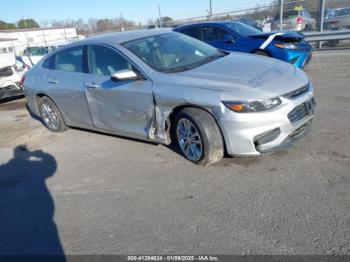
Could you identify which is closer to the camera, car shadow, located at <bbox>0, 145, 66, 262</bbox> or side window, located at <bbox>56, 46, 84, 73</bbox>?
car shadow, located at <bbox>0, 145, 66, 262</bbox>

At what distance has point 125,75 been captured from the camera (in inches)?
151

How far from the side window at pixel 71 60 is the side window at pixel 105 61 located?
281mm

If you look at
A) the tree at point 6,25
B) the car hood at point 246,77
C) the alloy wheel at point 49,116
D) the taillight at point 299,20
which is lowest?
the alloy wheel at point 49,116

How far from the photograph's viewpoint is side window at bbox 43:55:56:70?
5.56 metres

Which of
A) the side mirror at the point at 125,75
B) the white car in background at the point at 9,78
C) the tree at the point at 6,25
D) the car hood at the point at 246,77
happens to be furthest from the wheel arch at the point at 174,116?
the tree at the point at 6,25

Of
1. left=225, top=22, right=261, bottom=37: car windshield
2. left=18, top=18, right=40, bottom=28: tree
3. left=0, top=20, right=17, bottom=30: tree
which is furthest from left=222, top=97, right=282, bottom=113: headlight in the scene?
left=18, top=18, right=40, bottom=28: tree

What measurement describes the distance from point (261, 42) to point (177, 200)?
18.7 feet

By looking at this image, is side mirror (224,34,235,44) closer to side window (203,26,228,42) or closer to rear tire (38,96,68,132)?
side window (203,26,228,42)

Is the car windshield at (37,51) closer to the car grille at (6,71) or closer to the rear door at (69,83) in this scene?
the car grille at (6,71)

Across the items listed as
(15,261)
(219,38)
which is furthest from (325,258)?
(219,38)

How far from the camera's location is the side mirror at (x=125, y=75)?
3.82 m

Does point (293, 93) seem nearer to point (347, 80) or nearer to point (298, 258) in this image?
point (298, 258)

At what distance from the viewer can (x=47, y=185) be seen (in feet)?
12.9

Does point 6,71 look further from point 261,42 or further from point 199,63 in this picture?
point 261,42
